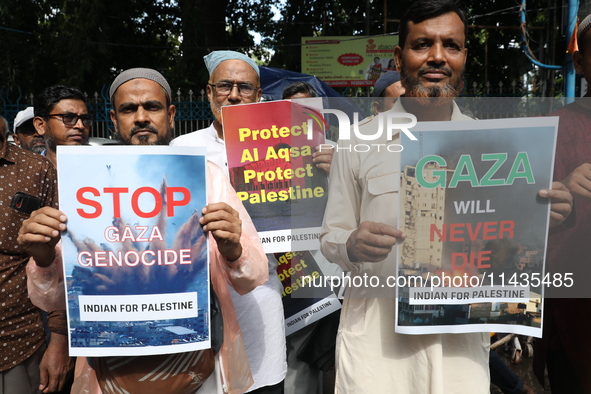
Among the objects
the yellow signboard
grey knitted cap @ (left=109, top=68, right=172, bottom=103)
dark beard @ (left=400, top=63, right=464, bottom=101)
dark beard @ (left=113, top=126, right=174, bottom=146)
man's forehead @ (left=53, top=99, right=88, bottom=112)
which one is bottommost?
dark beard @ (left=113, top=126, right=174, bottom=146)

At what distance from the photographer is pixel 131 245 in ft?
5.62

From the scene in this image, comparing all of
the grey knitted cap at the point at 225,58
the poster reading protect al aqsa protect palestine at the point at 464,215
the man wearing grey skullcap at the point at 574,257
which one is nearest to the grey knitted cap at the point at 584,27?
the man wearing grey skullcap at the point at 574,257

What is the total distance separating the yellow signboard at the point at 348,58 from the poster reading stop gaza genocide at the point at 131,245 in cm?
1091

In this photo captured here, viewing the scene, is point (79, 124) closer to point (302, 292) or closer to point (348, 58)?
point (302, 292)

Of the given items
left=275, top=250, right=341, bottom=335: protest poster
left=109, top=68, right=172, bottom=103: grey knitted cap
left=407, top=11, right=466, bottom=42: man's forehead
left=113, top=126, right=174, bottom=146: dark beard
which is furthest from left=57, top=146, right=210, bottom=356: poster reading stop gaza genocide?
left=275, top=250, right=341, bottom=335: protest poster

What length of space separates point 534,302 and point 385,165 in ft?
2.22

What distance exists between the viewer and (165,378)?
1833mm

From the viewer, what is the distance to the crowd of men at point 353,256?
1.81 m

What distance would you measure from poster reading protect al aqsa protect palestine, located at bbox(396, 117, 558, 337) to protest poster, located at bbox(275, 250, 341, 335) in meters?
0.96

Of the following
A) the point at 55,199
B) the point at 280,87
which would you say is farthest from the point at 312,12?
the point at 55,199

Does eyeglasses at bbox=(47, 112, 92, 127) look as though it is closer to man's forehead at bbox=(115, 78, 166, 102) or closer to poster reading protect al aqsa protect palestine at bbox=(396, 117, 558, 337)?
man's forehead at bbox=(115, 78, 166, 102)

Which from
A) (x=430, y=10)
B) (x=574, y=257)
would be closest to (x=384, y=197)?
(x=430, y=10)

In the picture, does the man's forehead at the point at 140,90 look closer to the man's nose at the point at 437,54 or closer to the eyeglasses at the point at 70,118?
the man's nose at the point at 437,54

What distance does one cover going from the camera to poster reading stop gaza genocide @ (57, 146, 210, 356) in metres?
1.69
